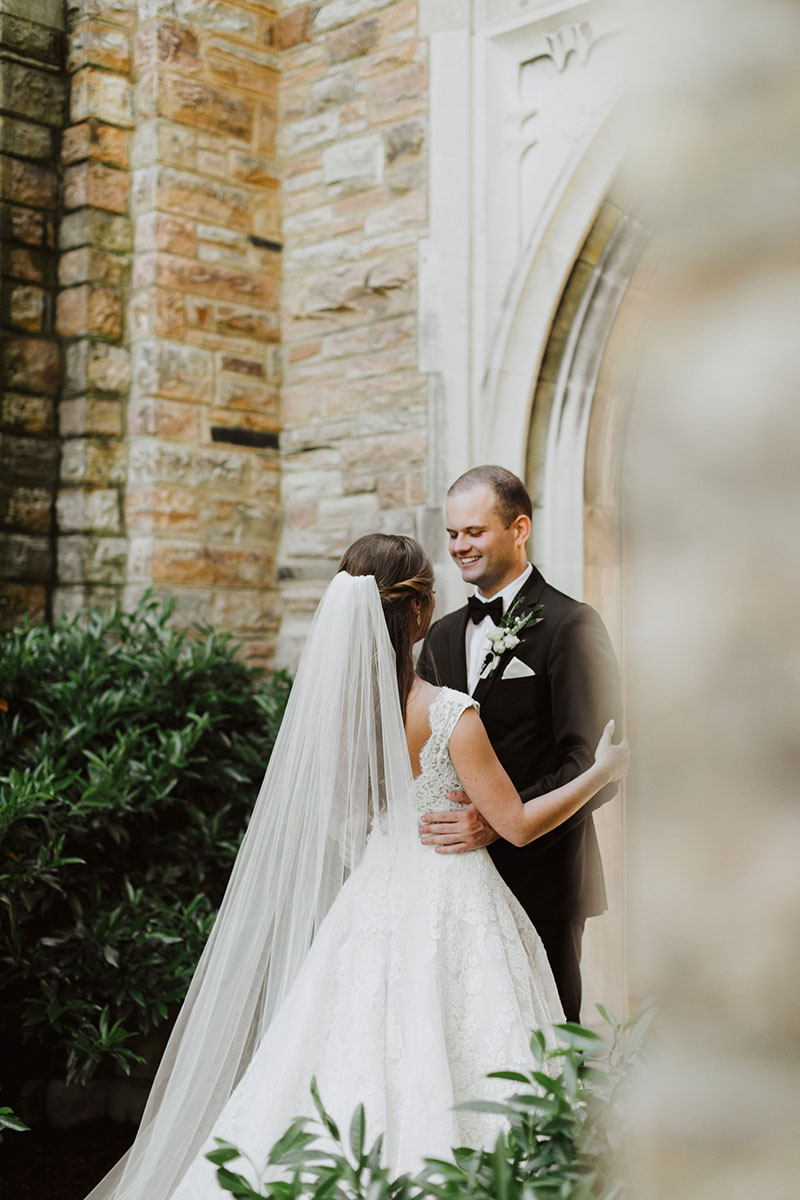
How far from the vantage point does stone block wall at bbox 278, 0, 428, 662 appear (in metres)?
5.10

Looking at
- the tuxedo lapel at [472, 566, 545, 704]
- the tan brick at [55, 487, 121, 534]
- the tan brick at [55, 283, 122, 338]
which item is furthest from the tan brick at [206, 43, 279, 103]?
the tuxedo lapel at [472, 566, 545, 704]

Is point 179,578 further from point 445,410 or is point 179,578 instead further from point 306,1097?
point 306,1097

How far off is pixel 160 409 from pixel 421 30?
196 centimetres

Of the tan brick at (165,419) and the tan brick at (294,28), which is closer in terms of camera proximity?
the tan brick at (165,419)

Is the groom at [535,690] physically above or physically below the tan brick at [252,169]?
below

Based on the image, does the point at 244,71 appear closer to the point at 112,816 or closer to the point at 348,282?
the point at 348,282

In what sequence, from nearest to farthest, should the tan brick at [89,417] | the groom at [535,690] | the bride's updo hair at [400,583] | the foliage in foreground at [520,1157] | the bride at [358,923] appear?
the foliage in foreground at [520,1157] → the bride at [358,923] → the bride's updo hair at [400,583] → the groom at [535,690] → the tan brick at [89,417]

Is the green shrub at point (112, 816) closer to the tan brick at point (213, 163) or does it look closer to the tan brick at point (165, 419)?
the tan brick at point (165, 419)

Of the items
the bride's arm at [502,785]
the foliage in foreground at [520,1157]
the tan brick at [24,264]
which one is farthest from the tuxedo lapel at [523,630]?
the tan brick at [24,264]

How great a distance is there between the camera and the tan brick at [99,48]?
5391 millimetres

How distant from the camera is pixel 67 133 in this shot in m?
5.49

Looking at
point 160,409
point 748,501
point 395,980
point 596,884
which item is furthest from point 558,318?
point 748,501

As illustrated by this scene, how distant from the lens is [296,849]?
288cm

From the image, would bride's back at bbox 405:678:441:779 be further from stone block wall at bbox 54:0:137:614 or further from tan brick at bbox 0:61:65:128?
tan brick at bbox 0:61:65:128
